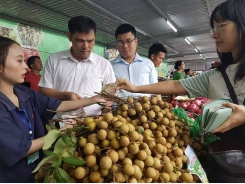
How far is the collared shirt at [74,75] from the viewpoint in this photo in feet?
5.63

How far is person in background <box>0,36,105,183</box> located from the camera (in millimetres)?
890

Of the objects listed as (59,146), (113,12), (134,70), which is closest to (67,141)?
(59,146)

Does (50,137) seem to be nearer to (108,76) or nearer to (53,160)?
(53,160)

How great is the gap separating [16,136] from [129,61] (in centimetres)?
145

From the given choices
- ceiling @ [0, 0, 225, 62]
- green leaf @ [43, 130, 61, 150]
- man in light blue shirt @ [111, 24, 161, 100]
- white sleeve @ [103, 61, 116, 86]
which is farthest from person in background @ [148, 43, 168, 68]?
green leaf @ [43, 130, 61, 150]

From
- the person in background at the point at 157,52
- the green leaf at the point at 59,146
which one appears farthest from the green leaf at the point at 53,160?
the person in background at the point at 157,52

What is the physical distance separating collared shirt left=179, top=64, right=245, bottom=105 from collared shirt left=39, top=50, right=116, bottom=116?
2.48ft

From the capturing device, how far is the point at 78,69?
1741 mm

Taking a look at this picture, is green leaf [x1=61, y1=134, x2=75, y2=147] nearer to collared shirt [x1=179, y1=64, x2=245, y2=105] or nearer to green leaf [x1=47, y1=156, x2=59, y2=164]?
green leaf [x1=47, y1=156, x2=59, y2=164]

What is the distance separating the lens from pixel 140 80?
210 centimetres

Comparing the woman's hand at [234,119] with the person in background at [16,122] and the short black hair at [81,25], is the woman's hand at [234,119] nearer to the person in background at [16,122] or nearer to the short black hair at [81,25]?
the person in background at [16,122]

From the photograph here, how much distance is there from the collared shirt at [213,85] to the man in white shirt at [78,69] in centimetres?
75

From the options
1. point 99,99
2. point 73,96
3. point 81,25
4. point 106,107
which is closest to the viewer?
point 106,107

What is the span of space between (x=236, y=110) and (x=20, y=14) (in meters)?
3.87
